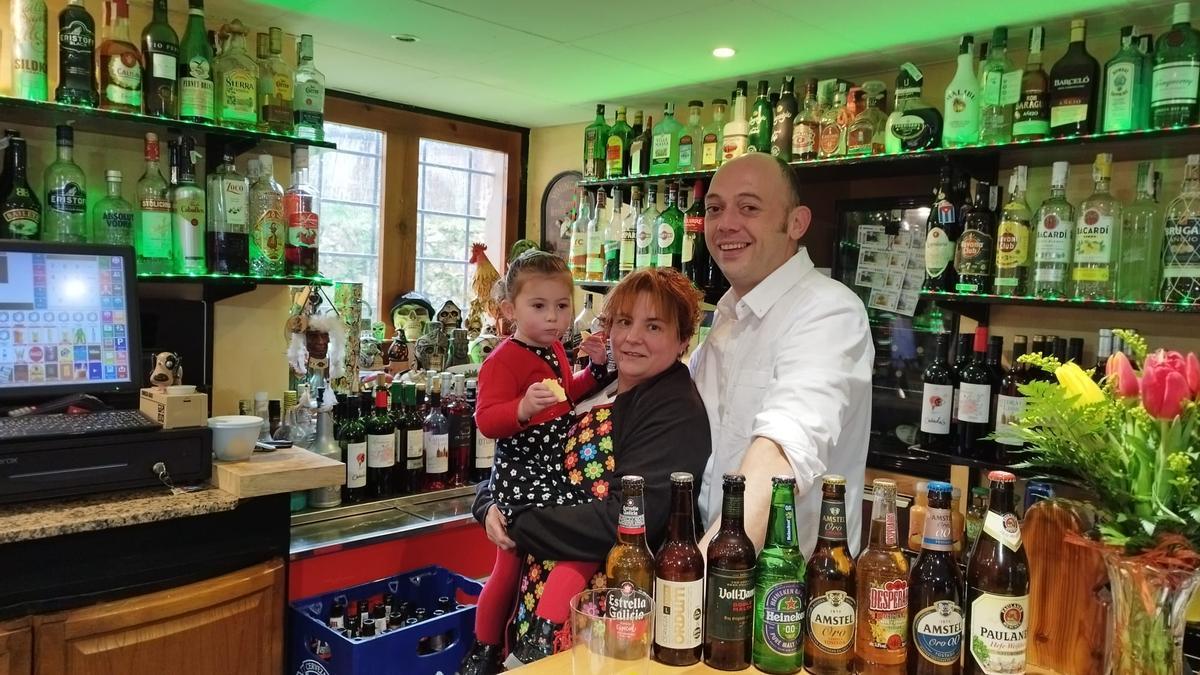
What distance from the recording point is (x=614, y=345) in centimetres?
167

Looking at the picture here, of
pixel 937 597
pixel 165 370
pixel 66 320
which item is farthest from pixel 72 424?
pixel 937 597

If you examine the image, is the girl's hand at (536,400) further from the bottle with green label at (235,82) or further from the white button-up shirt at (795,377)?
the bottle with green label at (235,82)

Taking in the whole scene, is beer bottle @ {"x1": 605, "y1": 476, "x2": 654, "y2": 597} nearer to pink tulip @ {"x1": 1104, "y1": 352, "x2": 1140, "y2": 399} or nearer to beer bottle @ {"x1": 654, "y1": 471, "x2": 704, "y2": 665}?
beer bottle @ {"x1": 654, "y1": 471, "x2": 704, "y2": 665}

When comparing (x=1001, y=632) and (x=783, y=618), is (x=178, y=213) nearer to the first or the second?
(x=783, y=618)

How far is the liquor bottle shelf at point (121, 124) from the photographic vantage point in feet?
7.38

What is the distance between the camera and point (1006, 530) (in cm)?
102

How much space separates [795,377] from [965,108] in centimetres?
168

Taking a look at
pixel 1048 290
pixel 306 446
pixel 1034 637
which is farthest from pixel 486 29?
pixel 1034 637

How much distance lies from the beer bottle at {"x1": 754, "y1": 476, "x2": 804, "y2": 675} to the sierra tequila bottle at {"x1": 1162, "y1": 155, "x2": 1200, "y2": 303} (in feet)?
5.75

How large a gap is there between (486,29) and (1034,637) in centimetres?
240

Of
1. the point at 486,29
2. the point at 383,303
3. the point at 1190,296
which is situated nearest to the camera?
the point at 1190,296

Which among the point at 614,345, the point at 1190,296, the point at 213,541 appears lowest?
the point at 213,541

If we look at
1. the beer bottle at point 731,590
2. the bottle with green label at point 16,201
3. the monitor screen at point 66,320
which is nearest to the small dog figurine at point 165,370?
the monitor screen at point 66,320

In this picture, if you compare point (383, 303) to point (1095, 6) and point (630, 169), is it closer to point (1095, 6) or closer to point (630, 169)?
point (630, 169)
